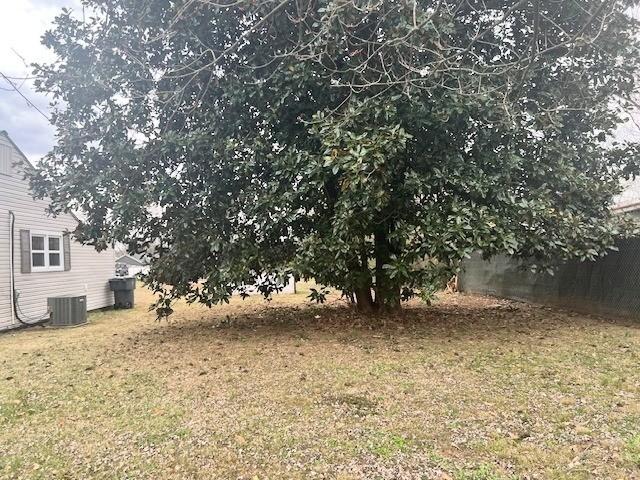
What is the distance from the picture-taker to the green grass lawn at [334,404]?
2885 mm

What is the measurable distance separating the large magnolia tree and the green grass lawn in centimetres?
106

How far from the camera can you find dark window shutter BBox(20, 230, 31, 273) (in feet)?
31.4

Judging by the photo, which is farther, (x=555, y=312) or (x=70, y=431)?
(x=555, y=312)

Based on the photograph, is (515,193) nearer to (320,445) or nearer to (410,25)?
(410,25)

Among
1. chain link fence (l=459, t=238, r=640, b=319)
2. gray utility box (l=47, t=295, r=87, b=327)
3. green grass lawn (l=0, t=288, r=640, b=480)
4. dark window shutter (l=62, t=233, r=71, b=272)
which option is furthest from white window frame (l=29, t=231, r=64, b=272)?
chain link fence (l=459, t=238, r=640, b=319)

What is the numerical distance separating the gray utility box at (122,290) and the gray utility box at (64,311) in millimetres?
2830

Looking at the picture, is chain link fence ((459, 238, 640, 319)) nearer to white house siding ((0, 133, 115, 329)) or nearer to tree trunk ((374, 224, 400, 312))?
tree trunk ((374, 224, 400, 312))

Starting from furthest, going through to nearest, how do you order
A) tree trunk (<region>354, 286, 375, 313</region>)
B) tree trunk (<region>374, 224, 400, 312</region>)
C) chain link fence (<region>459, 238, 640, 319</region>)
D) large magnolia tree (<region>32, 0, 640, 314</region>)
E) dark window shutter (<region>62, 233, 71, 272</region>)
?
dark window shutter (<region>62, 233, 71, 272</region>) < tree trunk (<region>354, 286, 375, 313</region>) < chain link fence (<region>459, 238, 640, 319</region>) < tree trunk (<region>374, 224, 400, 312</region>) < large magnolia tree (<region>32, 0, 640, 314</region>)

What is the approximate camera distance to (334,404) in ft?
12.8

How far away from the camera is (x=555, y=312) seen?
28.2 ft

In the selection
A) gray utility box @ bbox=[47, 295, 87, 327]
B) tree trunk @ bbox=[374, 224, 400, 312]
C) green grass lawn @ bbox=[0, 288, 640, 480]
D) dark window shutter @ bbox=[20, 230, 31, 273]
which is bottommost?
green grass lawn @ bbox=[0, 288, 640, 480]

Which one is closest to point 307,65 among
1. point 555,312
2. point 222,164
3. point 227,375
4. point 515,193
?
point 222,164

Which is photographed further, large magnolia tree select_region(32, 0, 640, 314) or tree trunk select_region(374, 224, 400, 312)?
tree trunk select_region(374, 224, 400, 312)

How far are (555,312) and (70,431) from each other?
7980 mm
